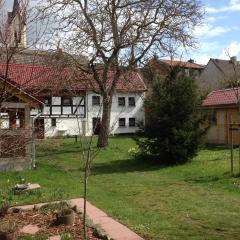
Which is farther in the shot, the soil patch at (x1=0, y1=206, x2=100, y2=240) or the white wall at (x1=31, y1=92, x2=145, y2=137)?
the white wall at (x1=31, y1=92, x2=145, y2=137)

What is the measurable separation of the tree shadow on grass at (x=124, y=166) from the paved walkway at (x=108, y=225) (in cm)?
765

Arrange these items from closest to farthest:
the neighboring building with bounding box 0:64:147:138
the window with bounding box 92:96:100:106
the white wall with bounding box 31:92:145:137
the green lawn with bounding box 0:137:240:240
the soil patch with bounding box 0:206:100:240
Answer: the soil patch with bounding box 0:206:100:240 < the green lawn with bounding box 0:137:240:240 < the neighboring building with bounding box 0:64:147:138 < the white wall with bounding box 31:92:145:137 < the window with bounding box 92:96:100:106

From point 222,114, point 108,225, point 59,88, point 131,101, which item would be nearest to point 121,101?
point 131,101

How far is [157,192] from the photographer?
44.2 feet

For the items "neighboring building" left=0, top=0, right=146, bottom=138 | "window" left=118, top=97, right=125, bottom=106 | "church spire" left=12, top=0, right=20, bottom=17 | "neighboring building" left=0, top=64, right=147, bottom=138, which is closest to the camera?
"church spire" left=12, top=0, right=20, bottom=17

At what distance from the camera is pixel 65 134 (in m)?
43.7

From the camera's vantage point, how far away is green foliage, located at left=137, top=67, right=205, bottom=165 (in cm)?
1925

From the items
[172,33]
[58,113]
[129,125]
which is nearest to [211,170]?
[172,33]

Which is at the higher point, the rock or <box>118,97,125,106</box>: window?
<box>118,97,125,106</box>: window

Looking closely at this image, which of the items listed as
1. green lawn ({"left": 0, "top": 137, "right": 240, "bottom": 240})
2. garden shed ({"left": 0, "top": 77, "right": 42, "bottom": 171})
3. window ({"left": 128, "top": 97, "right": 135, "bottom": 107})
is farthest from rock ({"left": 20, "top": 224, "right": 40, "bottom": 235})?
window ({"left": 128, "top": 97, "right": 135, "bottom": 107})

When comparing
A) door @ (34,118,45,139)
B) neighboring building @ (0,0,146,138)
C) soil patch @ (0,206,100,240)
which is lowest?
soil patch @ (0,206,100,240)

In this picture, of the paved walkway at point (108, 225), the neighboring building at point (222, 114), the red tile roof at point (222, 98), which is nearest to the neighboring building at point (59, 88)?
the paved walkway at point (108, 225)

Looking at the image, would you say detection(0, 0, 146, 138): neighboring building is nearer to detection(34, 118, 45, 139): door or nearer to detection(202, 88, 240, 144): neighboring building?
detection(34, 118, 45, 139): door

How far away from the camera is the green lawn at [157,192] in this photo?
918 cm
